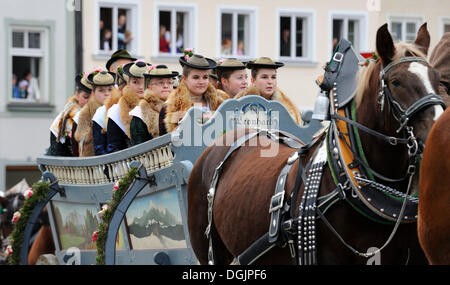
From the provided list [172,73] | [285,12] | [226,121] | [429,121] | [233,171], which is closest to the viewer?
[429,121]

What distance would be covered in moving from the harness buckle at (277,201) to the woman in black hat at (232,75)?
3597 millimetres

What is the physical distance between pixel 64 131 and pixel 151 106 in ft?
6.88

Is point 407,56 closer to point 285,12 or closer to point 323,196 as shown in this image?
point 323,196

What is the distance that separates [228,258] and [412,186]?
183cm

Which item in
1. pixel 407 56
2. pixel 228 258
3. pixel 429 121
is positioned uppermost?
pixel 407 56

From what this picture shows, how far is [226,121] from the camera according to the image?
273 inches

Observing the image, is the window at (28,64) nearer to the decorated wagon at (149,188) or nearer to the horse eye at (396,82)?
the decorated wagon at (149,188)

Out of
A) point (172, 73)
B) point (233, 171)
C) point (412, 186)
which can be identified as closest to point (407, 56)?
point (412, 186)

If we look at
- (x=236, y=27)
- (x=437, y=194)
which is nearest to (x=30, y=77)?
(x=236, y=27)

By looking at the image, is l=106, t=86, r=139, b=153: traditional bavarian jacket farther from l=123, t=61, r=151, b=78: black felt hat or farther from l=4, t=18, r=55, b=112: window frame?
l=4, t=18, r=55, b=112: window frame

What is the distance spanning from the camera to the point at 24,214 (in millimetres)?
9031

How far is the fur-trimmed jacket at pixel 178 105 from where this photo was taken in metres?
7.35

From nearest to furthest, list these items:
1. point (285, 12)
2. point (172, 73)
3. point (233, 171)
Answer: point (233, 171) → point (172, 73) → point (285, 12)

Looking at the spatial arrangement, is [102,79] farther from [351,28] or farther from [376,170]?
[351,28]
